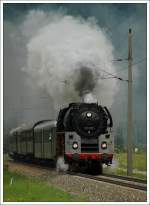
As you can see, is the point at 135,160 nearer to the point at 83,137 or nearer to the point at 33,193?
the point at 83,137

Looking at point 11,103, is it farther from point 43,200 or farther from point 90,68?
point 90,68

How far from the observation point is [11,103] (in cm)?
1762

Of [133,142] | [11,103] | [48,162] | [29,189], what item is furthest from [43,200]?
[48,162]

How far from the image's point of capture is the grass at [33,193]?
15.0 m

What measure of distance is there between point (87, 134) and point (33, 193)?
6.64 metres

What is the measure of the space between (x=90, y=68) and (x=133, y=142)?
303cm

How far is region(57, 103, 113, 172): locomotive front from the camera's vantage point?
72.6 feet

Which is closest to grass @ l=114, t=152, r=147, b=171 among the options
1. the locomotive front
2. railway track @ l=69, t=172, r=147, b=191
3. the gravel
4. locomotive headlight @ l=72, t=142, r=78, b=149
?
the locomotive front

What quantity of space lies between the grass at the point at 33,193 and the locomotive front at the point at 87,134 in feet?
9.80

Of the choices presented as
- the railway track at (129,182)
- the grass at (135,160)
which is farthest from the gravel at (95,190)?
the grass at (135,160)

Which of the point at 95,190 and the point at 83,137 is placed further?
the point at 83,137

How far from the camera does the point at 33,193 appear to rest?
1611 cm

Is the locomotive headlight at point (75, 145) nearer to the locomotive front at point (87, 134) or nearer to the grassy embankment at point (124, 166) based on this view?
the locomotive front at point (87, 134)

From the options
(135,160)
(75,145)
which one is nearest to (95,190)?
(75,145)
